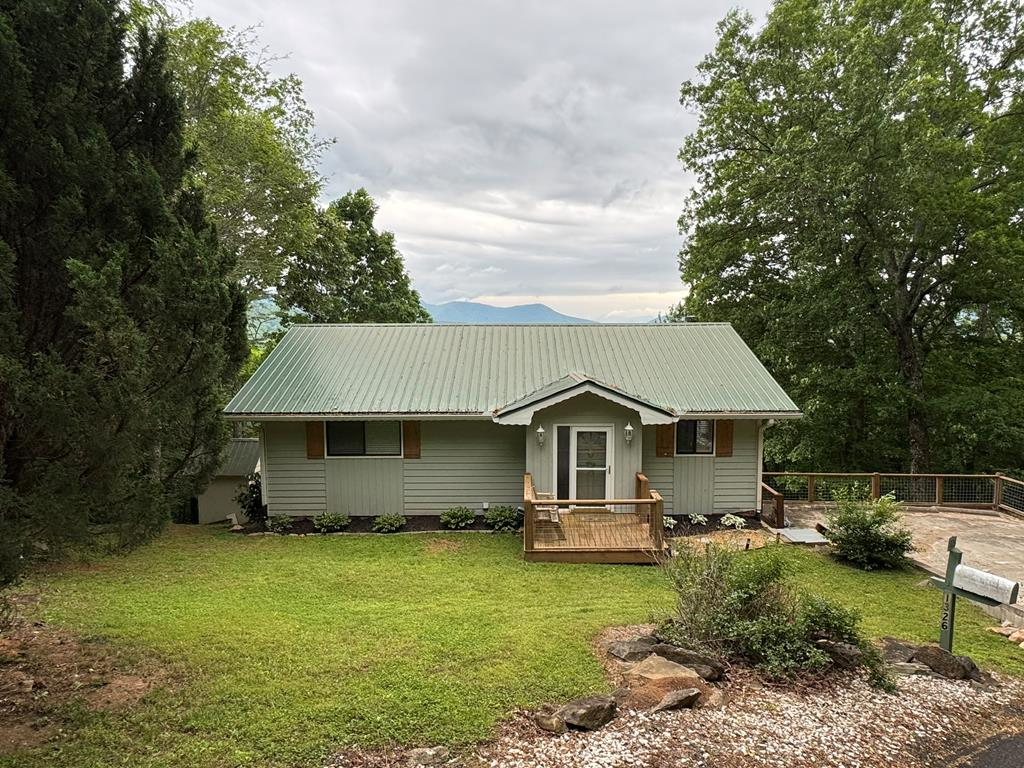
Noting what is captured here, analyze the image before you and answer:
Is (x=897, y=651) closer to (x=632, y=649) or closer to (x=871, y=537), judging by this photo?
(x=632, y=649)

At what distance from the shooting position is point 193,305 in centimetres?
409

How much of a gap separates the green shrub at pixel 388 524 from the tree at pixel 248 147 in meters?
8.90

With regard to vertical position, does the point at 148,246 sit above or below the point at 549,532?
above

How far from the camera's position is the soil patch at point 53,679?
13.2 ft

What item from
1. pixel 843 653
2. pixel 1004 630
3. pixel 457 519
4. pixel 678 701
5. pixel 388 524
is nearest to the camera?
pixel 678 701

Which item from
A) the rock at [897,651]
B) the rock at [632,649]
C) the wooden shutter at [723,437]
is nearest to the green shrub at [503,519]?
the wooden shutter at [723,437]

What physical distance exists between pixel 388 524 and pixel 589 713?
26.7ft

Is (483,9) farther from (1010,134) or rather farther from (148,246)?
(1010,134)

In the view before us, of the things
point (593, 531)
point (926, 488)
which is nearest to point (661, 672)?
point (593, 531)

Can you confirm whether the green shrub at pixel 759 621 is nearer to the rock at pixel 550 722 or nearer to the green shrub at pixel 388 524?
the rock at pixel 550 722

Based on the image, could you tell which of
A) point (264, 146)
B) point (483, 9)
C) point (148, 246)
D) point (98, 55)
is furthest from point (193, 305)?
point (264, 146)

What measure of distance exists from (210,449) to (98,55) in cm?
321

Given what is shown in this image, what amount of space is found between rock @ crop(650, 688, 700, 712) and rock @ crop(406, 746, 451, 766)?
1621mm

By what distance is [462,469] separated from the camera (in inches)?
470
